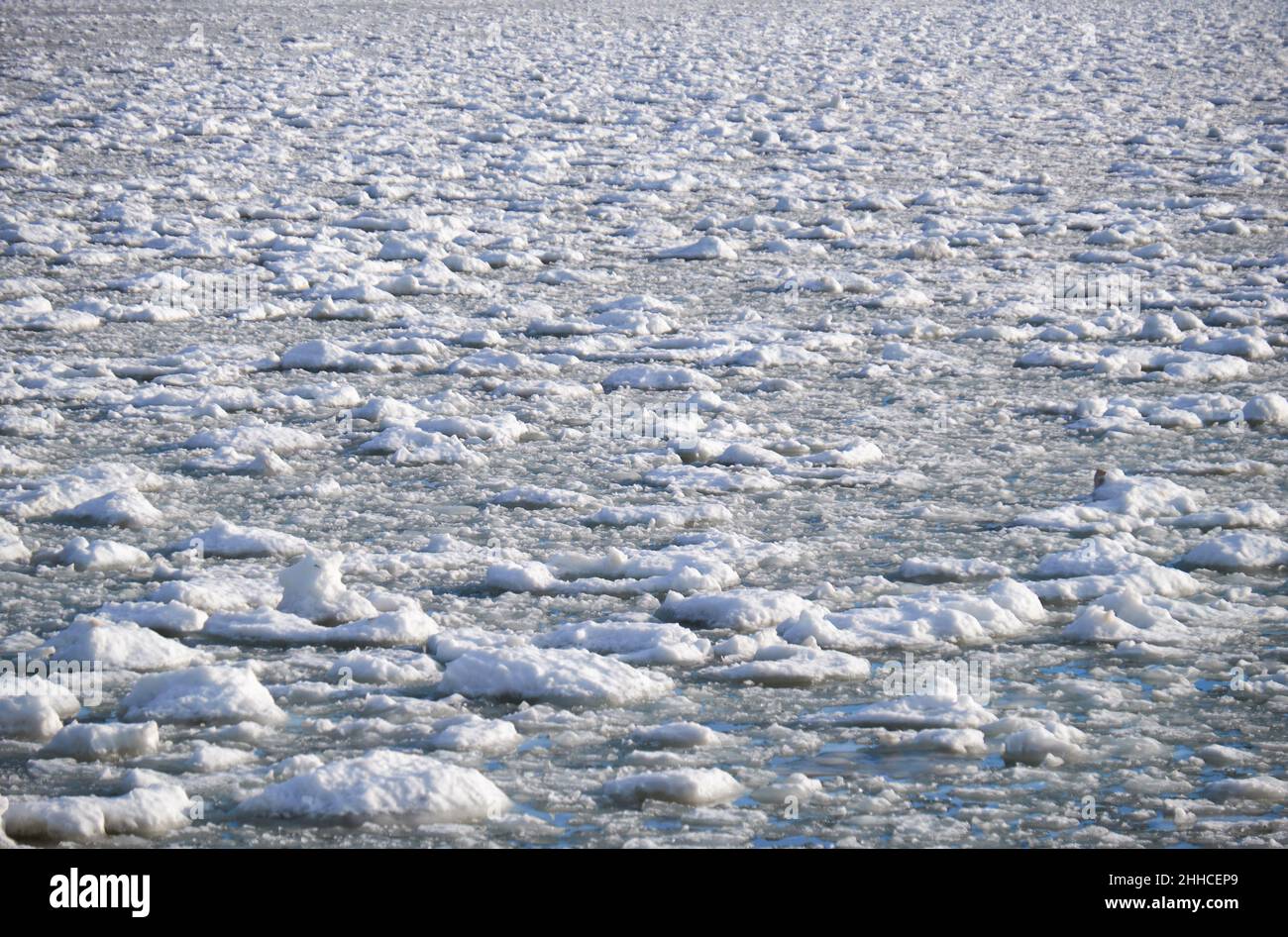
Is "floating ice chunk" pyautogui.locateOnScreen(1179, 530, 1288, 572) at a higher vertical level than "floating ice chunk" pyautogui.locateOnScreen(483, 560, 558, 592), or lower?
higher

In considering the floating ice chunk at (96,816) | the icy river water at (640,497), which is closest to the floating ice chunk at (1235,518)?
the icy river water at (640,497)

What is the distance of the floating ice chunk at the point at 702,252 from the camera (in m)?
9.80

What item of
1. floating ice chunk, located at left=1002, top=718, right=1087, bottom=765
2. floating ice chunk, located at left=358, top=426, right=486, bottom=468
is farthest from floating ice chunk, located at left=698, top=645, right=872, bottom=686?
floating ice chunk, located at left=358, top=426, right=486, bottom=468

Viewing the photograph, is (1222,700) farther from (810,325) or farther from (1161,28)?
(1161,28)

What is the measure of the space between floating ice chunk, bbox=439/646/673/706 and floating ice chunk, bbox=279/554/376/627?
1.59 ft

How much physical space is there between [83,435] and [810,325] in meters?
3.40

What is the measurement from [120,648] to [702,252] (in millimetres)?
6080

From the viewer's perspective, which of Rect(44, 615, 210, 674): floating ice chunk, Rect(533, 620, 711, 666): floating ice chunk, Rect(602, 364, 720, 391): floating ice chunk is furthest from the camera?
Rect(602, 364, 720, 391): floating ice chunk

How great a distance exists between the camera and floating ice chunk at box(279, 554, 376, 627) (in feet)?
15.0

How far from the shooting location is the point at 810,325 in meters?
8.09

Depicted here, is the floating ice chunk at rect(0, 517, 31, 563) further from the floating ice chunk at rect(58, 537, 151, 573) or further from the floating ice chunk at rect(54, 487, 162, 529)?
the floating ice chunk at rect(54, 487, 162, 529)

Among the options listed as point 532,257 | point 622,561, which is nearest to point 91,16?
point 532,257

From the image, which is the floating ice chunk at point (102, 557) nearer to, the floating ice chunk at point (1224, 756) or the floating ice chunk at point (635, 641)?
the floating ice chunk at point (635, 641)

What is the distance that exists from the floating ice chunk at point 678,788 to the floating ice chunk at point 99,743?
103cm
